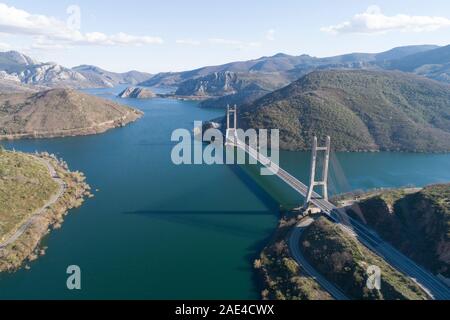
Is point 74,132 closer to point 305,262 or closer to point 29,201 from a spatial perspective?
point 29,201

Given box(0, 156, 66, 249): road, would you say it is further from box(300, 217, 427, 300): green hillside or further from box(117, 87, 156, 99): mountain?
box(117, 87, 156, 99): mountain

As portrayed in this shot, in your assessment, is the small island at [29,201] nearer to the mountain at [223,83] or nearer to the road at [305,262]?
the road at [305,262]

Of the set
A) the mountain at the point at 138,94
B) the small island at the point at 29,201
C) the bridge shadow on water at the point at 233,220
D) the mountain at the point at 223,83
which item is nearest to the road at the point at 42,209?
the small island at the point at 29,201

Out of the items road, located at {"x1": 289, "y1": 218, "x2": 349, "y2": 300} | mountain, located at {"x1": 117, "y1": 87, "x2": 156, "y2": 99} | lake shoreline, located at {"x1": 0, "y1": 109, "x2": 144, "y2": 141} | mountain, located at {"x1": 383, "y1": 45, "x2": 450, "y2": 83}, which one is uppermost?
mountain, located at {"x1": 383, "y1": 45, "x2": 450, "y2": 83}

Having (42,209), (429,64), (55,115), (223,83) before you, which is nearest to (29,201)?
(42,209)

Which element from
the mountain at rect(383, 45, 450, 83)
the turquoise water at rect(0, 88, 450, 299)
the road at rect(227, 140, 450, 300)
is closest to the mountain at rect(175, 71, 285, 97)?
the mountain at rect(383, 45, 450, 83)
